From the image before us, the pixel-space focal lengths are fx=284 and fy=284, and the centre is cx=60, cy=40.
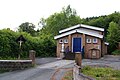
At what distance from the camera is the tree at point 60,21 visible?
70125 millimetres

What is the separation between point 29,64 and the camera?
85.3 ft

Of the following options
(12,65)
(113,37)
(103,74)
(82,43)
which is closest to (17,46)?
(12,65)

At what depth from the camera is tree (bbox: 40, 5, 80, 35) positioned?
70.1m

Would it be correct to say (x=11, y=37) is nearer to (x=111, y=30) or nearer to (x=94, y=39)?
(x=94, y=39)

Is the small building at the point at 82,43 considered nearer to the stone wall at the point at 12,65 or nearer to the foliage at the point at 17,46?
the foliage at the point at 17,46

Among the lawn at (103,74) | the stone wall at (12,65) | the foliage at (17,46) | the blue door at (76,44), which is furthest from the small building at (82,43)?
the lawn at (103,74)

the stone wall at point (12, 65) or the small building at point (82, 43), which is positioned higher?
the small building at point (82, 43)

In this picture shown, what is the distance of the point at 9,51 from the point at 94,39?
12.4m

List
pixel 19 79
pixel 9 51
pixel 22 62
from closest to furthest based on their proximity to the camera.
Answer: pixel 19 79, pixel 22 62, pixel 9 51

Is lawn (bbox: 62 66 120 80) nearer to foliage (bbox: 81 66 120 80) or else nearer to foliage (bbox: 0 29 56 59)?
foliage (bbox: 81 66 120 80)

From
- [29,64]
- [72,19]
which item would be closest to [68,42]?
[29,64]

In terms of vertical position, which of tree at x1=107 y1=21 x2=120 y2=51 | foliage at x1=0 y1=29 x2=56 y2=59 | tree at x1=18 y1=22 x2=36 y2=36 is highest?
tree at x1=18 y1=22 x2=36 y2=36

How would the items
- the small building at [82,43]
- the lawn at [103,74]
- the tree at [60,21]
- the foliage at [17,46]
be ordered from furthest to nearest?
the tree at [60,21] < the small building at [82,43] < the foliage at [17,46] < the lawn at [103,74]

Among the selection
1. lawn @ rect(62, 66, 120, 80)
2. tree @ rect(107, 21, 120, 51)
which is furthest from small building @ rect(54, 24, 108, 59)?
lawn @ rect(62, 66, 120, 80)
